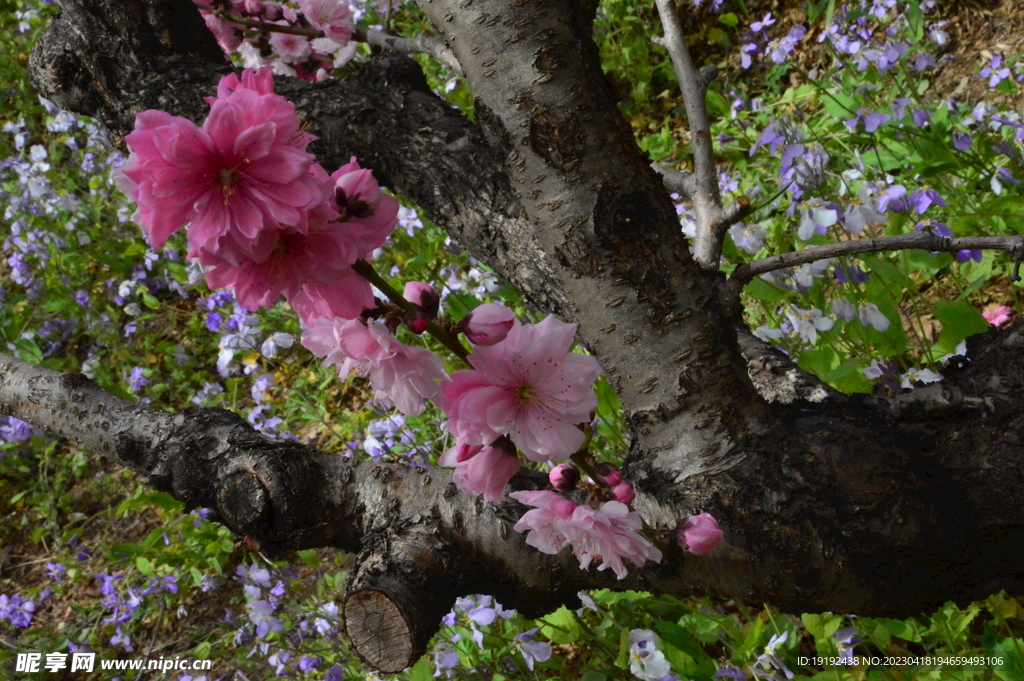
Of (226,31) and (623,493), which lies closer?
(623,493)

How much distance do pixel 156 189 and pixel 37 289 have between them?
429 centimetres

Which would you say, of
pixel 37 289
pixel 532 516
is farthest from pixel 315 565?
pixel 37 289

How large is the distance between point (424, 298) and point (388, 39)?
141cm

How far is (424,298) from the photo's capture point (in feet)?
2.86

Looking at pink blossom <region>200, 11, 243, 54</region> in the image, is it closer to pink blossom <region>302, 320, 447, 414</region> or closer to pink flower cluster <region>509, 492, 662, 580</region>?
pink blossom <region>302, 320, 447, 414</region>

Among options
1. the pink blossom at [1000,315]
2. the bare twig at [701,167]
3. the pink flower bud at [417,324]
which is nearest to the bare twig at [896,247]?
the bare twig at [701,167]

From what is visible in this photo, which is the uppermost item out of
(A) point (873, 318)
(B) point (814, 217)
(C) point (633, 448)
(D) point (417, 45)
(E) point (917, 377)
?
(D) point (417, 45)

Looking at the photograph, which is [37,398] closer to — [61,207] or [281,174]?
[281,174]

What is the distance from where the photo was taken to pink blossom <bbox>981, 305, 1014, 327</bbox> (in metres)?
2.02

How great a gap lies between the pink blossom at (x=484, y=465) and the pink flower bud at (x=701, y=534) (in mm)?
255

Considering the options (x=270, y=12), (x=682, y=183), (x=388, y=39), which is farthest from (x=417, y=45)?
(x=682, y=183)

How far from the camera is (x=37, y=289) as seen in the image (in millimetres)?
4234

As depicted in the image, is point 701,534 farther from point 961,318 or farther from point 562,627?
point 961,318

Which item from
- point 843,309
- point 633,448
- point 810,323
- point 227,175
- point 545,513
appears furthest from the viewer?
point 810,323
